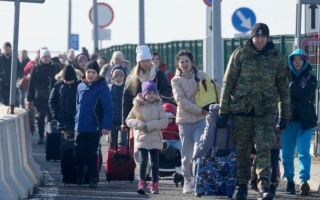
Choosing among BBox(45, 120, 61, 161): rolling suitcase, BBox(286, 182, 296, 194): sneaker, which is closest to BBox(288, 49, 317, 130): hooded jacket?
BBox(286, 182, 296, 194): sneaker

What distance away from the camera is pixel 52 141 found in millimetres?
22250

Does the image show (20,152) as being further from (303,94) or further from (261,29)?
(303,94)

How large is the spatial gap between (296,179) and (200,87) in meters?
2.59

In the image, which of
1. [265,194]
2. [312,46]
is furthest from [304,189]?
[312,46]

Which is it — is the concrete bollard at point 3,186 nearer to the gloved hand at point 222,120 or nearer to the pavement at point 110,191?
the pavement at point 110,191

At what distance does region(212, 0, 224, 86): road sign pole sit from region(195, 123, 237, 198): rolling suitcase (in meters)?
6.22

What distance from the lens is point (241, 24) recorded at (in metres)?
31.5

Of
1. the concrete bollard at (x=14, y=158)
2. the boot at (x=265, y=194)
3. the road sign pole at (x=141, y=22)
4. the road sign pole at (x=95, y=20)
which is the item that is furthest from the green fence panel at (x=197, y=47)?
the concrete bollard at (x=14, y=158)

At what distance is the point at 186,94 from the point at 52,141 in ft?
17.3

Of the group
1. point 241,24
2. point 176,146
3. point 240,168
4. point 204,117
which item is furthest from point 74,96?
point 241,24

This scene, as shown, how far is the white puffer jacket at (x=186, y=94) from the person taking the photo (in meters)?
17.3

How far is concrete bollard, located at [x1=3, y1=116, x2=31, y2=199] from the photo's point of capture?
51.7 feet

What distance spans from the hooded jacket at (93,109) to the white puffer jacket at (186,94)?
3.23 ft

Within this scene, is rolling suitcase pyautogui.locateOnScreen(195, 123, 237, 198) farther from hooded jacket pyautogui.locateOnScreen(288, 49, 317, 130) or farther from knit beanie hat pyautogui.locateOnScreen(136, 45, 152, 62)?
knit beanie hat pyautogui.locateOnScreen(136, 45, 152, 62)
